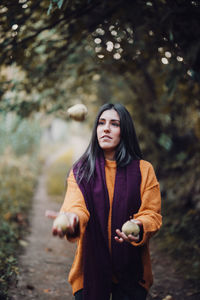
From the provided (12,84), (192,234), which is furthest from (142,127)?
(12,84)

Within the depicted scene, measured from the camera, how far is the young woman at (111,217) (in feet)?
5.90

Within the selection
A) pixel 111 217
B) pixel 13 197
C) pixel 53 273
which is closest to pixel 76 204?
pixel 111 217

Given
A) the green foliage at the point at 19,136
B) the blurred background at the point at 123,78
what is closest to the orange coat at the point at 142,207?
the blurred background at the point at 123,78

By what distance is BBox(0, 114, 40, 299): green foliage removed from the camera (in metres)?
3.12

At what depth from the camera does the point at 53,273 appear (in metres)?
3.66

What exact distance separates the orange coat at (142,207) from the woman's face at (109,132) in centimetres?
9

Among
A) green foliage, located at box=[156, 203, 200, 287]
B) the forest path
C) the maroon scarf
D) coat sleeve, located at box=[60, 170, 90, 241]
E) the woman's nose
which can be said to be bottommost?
green foliage, located at box=[156, 203, 200, 287]

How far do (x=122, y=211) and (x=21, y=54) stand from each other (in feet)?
6.35

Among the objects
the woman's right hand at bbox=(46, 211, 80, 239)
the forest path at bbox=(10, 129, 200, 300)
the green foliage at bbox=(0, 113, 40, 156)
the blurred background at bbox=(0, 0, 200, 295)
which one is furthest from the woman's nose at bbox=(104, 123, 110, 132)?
the green foliage at bbox=(0, 113, 40, 156)

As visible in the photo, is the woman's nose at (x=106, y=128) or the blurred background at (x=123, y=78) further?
the blurred background at (x=123, y=78)

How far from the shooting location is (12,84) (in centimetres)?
409

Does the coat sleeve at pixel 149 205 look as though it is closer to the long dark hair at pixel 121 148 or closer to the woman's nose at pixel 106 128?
the long dark hair at pixel 121 148

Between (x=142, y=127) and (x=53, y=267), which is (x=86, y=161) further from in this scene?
(x=142, y=127)

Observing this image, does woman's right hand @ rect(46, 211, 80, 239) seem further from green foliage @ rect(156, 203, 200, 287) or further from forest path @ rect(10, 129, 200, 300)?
green foliage @ rect(156, 203, 200, 287)
